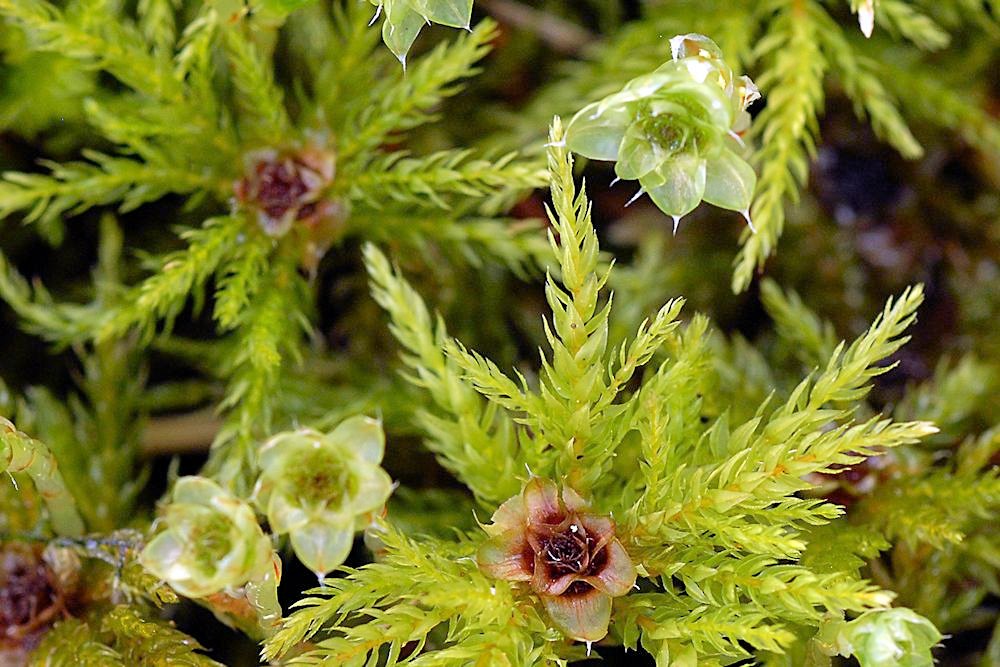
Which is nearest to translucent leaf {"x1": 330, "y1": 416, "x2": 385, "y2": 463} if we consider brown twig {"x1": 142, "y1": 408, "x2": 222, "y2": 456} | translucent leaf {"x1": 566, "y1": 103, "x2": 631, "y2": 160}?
translucent leaf {"x1": 566, "y1": 103, "x2": 631, "y2": 160}

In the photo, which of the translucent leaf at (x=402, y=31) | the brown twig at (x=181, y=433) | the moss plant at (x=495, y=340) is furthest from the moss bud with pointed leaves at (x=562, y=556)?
the brown twig at (x=181, y=433)

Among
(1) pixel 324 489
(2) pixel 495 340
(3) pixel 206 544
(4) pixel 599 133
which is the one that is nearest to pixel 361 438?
(1) pixel 324 489

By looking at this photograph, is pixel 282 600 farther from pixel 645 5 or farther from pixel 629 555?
pixel 645 5

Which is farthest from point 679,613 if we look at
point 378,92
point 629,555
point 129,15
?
point 129,15

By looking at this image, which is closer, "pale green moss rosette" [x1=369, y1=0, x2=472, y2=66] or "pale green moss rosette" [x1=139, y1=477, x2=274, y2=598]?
"pale green moss rosette" [x1=139, y1=477, x2=274, y2=598]

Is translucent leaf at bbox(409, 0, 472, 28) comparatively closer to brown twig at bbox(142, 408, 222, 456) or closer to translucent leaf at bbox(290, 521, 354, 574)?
translucent leaf at bbox(290, 521, 354, 574)

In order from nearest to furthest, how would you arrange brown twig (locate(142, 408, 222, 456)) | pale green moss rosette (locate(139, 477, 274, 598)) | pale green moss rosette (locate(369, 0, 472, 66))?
pale green moss rosette (locate(139, 477, 274, 598))
pale green moss rosette (locate(369, 0, 472, 66))
brown twig (locate(142, 408, 222, 456))
